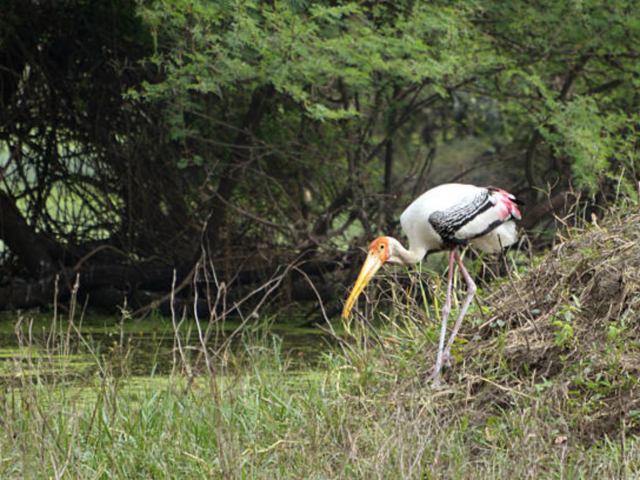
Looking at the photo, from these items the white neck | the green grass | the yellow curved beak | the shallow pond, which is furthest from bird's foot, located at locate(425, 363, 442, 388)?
the shallow pond

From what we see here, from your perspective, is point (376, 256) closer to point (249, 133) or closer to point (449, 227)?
point (449, 227)

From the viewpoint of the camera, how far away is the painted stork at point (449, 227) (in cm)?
484

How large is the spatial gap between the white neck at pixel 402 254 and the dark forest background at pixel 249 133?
2.94 meters

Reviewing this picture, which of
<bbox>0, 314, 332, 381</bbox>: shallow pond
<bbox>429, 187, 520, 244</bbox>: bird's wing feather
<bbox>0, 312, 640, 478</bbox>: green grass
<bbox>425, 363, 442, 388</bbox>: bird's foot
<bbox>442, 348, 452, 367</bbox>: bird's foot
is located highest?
<bbox>429, 187, 520, 244</bbox>: bird's wing feather

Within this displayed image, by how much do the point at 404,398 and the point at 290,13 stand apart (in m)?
3.76

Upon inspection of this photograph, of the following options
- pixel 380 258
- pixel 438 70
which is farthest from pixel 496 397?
pixel 438 70

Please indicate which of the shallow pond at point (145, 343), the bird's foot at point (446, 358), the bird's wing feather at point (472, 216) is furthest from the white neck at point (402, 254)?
the shallow pond at point (145, 343)

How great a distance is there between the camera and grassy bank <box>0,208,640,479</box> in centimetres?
383

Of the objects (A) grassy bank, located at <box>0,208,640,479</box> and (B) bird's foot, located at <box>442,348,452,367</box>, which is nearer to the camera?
(A) grassy bank, located at <box>0,208,640,479</box>

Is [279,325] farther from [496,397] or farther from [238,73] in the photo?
[496,397]

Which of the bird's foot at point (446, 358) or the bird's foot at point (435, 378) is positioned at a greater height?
the bird's foot at point (446, 358)

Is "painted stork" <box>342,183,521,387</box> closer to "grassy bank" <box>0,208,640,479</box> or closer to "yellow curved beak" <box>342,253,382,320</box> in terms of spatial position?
"yellow curved beak" <box>342,253,382,320</box>

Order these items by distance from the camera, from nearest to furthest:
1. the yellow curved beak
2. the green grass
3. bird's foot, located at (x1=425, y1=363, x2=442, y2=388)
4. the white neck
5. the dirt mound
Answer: the green grass < the dirt mound < bird's foot, located at (x1=425, y1=363, x2=442, y2=388) < the yellow curved beak < the white neck

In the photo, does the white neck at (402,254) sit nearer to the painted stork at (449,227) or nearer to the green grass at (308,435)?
the painted stork at (449,227)
